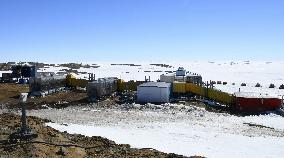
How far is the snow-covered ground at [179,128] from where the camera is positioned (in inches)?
696

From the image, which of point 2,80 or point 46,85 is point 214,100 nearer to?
point 46,85

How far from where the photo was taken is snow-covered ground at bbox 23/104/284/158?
58.0ft

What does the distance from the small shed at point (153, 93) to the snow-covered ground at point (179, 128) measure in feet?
6.04

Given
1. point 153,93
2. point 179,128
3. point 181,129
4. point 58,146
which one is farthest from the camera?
point 153,93

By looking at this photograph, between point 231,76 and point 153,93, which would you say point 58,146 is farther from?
point 231,76

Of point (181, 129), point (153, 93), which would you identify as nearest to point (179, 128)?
point (181, 129)

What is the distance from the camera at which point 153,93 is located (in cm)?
3362

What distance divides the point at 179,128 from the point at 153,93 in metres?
10.9

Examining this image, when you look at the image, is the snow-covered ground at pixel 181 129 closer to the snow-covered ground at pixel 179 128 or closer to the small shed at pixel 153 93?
the snow-covered ground at pixel 179 128

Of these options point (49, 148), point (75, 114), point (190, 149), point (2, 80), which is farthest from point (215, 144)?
point (2, 80)

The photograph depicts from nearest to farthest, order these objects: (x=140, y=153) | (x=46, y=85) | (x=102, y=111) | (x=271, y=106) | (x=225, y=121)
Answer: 1. (x=140, y=153)
2. (x=225, y=121)
3. (x=102, y=111)
4. (x=271, y=106)
5. (x=46, y=85)

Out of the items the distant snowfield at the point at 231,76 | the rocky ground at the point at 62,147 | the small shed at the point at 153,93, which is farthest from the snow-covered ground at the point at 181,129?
the distant snowfield at the point at 231,76

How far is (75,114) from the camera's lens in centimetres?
2856

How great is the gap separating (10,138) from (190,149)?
6613 mm
